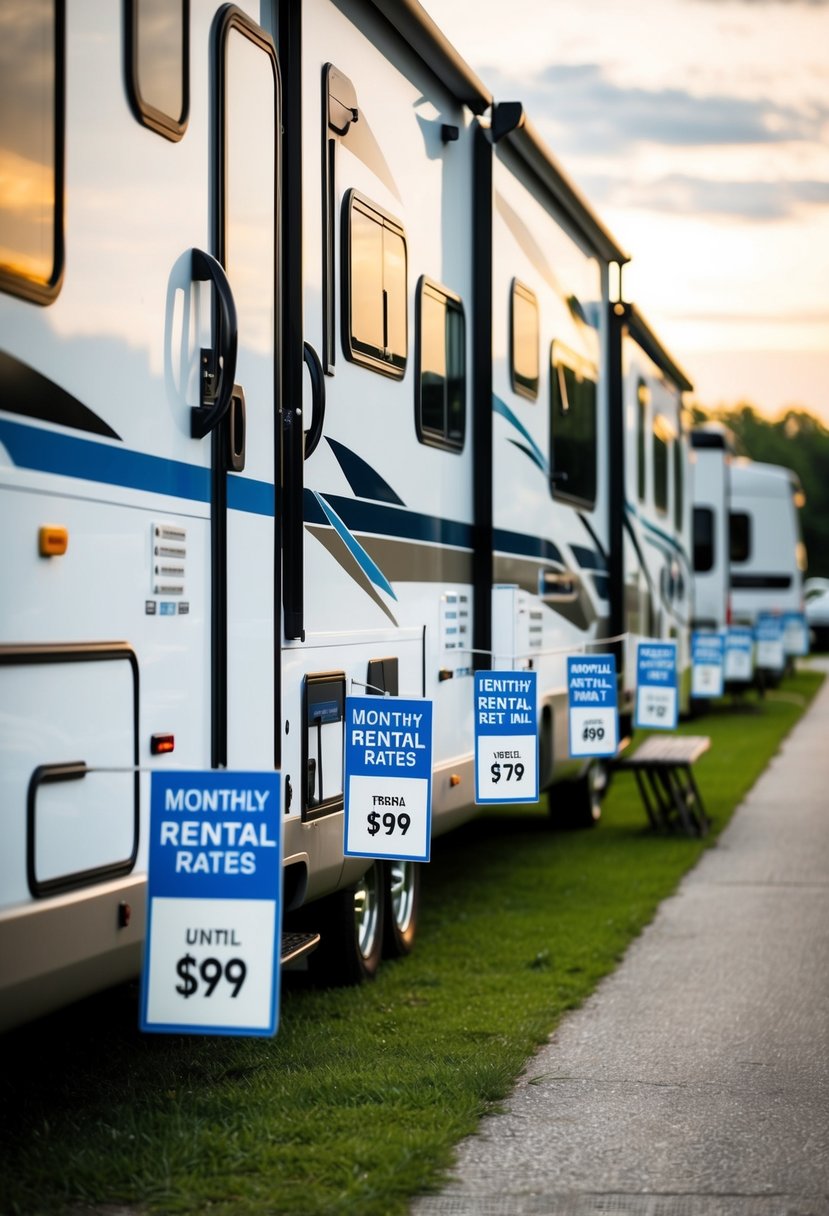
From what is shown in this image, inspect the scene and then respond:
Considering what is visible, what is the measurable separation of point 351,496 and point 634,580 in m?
6.89

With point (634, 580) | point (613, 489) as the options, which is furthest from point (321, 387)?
point (634, 580)

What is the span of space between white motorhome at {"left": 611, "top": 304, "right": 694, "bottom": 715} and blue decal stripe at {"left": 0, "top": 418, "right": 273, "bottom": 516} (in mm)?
6887

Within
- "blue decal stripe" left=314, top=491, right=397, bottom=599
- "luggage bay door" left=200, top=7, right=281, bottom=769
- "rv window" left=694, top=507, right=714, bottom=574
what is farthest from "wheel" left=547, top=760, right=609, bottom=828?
"rv window" left=694, top=507, right=714, bottom=574

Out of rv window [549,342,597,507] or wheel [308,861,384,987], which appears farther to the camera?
rv window [549,342,597,507]

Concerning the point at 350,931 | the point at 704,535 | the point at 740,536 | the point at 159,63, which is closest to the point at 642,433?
the point at 350,931

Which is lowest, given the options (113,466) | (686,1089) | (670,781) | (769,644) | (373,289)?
(686,1089)

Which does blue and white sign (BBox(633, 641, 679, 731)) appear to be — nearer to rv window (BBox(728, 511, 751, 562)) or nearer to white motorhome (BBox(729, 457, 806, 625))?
white motorhome (BBox(729, 457, 806, 625))

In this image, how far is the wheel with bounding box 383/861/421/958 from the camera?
7.27 meters

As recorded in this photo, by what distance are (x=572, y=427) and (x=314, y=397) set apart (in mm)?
4670

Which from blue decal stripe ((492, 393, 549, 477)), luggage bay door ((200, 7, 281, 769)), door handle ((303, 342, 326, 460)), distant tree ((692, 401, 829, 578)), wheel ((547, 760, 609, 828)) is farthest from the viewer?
distant tree ((692, 401, 829, 578))

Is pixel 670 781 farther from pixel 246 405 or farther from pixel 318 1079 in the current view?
pixel 246 405

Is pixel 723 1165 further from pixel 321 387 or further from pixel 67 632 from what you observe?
pixel 321 387

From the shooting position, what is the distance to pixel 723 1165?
4.74 m

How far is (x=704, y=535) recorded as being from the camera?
2197 cm
